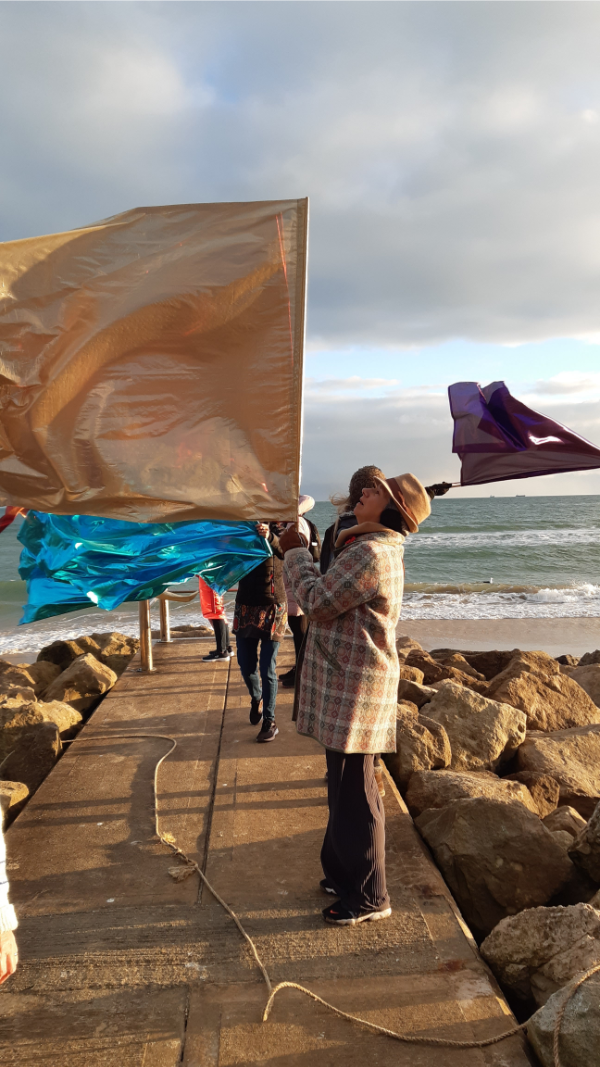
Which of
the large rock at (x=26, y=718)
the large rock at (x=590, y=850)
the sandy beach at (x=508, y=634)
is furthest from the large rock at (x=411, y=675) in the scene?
the sandy beach at (x=508, y=634)

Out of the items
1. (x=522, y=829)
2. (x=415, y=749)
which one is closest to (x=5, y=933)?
(x=522, y=829)

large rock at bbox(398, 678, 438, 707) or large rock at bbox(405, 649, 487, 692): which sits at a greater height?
large rock at bbox(398, 678, 438, 707)

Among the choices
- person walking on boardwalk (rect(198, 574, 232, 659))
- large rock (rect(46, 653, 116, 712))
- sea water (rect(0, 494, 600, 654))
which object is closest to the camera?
large rock (rect(46, 653, 116, 712))

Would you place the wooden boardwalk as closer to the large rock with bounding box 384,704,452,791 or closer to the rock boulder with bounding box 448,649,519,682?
the large rock with bounding box 384,704,452,791

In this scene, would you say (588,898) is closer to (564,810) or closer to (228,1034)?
(564,810)

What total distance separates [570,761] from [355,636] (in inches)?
120

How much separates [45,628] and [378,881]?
14915 mm

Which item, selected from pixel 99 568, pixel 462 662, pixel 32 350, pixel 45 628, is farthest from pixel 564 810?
pixel 45 628

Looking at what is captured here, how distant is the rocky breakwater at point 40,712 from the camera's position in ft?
14.9

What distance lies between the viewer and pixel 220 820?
3.74 metres

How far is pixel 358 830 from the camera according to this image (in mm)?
2836

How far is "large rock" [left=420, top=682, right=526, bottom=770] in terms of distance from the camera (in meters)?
4.91

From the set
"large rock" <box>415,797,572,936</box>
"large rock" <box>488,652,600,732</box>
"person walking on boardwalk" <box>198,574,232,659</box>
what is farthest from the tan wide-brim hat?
"person walking on boardwalk" <box>198,574,232,659</box>

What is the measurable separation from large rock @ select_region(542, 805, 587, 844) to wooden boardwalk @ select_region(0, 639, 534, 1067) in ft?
2.86
